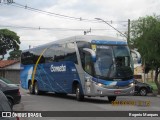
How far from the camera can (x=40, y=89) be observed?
2992 cm

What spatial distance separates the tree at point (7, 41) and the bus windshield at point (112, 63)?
71227mm

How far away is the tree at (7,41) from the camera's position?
9131 centimetres

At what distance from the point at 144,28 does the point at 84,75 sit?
17467mm

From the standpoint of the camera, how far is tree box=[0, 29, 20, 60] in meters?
91.3

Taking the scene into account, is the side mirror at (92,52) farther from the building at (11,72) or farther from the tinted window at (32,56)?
the building at (11,72)

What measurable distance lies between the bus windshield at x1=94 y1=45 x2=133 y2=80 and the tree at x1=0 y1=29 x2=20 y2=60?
71.2m

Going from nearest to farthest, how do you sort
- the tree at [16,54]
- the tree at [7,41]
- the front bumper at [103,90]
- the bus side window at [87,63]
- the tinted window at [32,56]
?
the front bumper at [103,90] < the bus side window at [87,63] < the tinted window at [32,56] < the tree at [7,41] < the tree at [16,54]

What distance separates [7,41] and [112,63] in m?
73.2

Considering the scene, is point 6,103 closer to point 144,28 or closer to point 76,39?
point 76,39

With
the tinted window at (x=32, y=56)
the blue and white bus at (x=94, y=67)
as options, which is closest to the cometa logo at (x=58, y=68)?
the blue and white bus at (x=94, y=67)

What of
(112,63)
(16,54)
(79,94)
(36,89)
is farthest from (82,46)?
(16,54)

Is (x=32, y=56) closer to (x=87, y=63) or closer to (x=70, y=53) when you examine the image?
(x=70, y=53)

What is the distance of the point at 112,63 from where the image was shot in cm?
2169

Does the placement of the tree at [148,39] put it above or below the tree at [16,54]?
above
